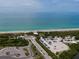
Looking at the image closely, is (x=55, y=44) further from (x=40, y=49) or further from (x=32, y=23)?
(x=32, y=23)

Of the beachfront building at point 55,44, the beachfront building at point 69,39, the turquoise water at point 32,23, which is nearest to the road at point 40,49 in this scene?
the beachfront building at point 55,44

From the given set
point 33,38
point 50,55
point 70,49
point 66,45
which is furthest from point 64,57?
point 33,38

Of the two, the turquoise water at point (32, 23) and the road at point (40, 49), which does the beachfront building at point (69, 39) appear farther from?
the turquoise water at point (32, 23)

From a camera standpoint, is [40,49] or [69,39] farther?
[69,39]

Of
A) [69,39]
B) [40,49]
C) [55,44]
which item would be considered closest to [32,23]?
[69,39]

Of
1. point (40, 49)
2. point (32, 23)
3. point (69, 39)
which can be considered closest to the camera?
point (40, 49)

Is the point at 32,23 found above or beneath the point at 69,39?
above

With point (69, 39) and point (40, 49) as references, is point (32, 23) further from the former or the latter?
point (40, 49)

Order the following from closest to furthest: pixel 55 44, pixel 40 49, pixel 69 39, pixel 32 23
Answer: pixel 40 49, pixel 55 44, pixel 69 39, pixel 32 23

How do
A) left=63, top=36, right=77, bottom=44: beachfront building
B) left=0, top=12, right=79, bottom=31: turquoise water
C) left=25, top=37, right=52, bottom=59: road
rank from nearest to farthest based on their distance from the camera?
1. left=25, top=37, right=52, bottom=59: road
2. left=63, top=36, right=77, bottom=44: beachfront building
3. left=0, top=12, right=79, bottom=31: turquoise water

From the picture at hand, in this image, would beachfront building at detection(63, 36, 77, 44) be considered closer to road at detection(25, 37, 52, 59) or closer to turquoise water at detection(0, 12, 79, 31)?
road at detection(25, 37, 52, 59)

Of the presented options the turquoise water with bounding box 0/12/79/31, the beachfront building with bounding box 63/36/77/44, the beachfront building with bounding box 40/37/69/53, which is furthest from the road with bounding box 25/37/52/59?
the turquoise water with bounding box 0/12/79/31
